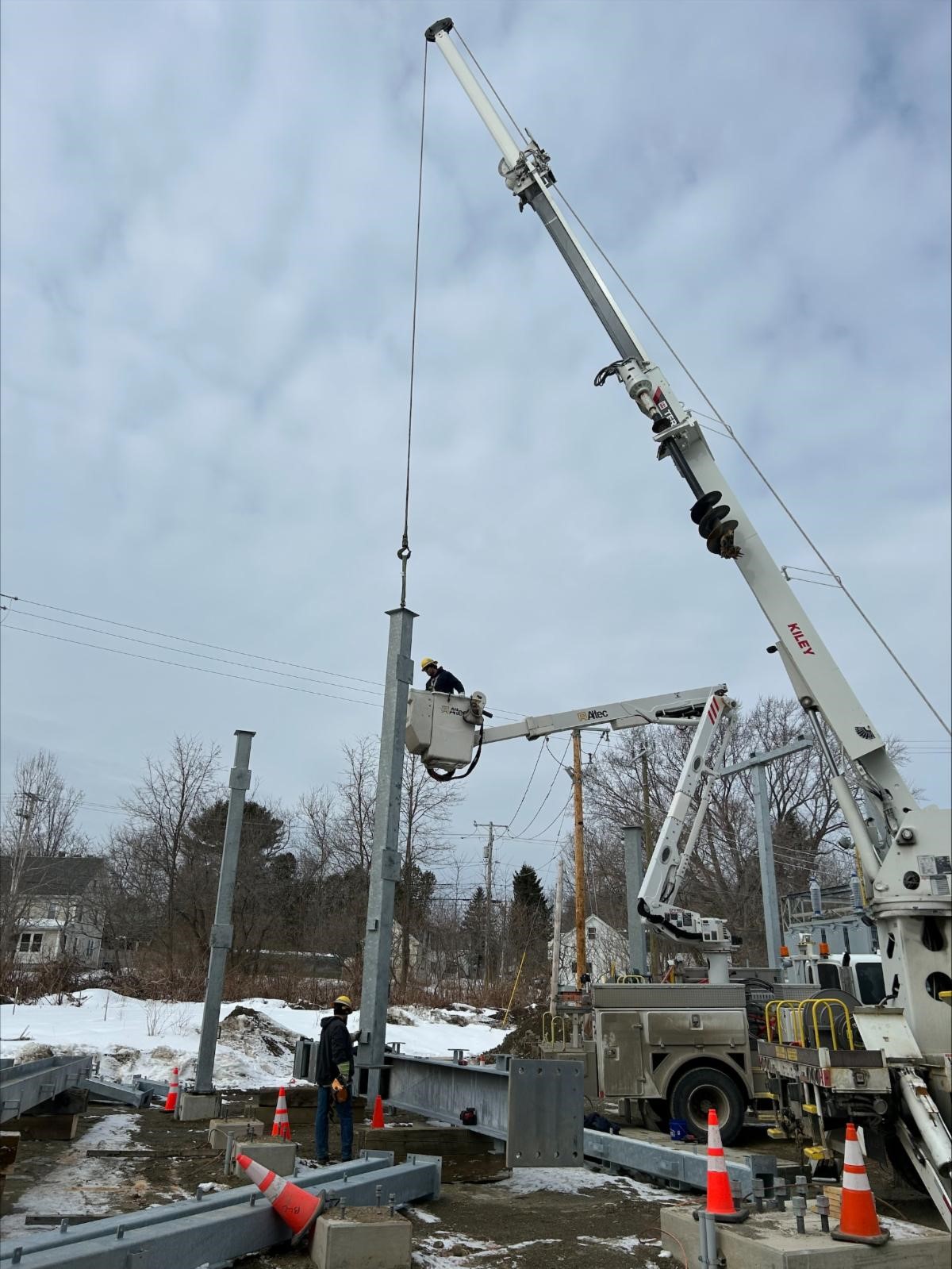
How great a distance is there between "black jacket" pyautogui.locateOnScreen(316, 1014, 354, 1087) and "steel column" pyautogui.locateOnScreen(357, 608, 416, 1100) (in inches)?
21.8

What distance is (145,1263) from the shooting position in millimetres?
4820

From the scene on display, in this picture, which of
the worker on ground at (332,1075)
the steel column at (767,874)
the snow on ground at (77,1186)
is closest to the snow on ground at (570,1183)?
the worker on ground at (332,1075)

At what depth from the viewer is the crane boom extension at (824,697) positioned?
7.49 meters

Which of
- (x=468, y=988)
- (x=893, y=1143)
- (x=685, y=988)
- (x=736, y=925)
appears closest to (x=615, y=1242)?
(x=893, y=1143)

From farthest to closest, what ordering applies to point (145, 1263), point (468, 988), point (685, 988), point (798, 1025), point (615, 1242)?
point (468, 988)
point (685, 988)
point (798, 1025)
point (615, 1242)
point (145, 1263)

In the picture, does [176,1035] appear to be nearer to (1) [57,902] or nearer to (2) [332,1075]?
(2) [332,1075]

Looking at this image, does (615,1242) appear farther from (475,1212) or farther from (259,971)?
(259,971)

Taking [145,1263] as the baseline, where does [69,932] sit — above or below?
above

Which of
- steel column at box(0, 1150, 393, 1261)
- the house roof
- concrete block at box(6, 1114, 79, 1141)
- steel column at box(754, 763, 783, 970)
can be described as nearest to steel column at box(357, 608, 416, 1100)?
steel column at box(0, 1150, 393, 1261)

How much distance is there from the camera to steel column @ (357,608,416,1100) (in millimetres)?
9500

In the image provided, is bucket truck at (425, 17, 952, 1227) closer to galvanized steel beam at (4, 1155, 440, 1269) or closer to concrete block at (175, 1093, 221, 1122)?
galvanized steel beam at (4, 1155, 440, 1269)

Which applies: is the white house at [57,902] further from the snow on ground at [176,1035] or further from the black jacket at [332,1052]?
the black jacket at [332,1052]

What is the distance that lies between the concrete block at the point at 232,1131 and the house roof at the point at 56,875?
2575cm

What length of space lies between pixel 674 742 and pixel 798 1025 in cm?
3243
